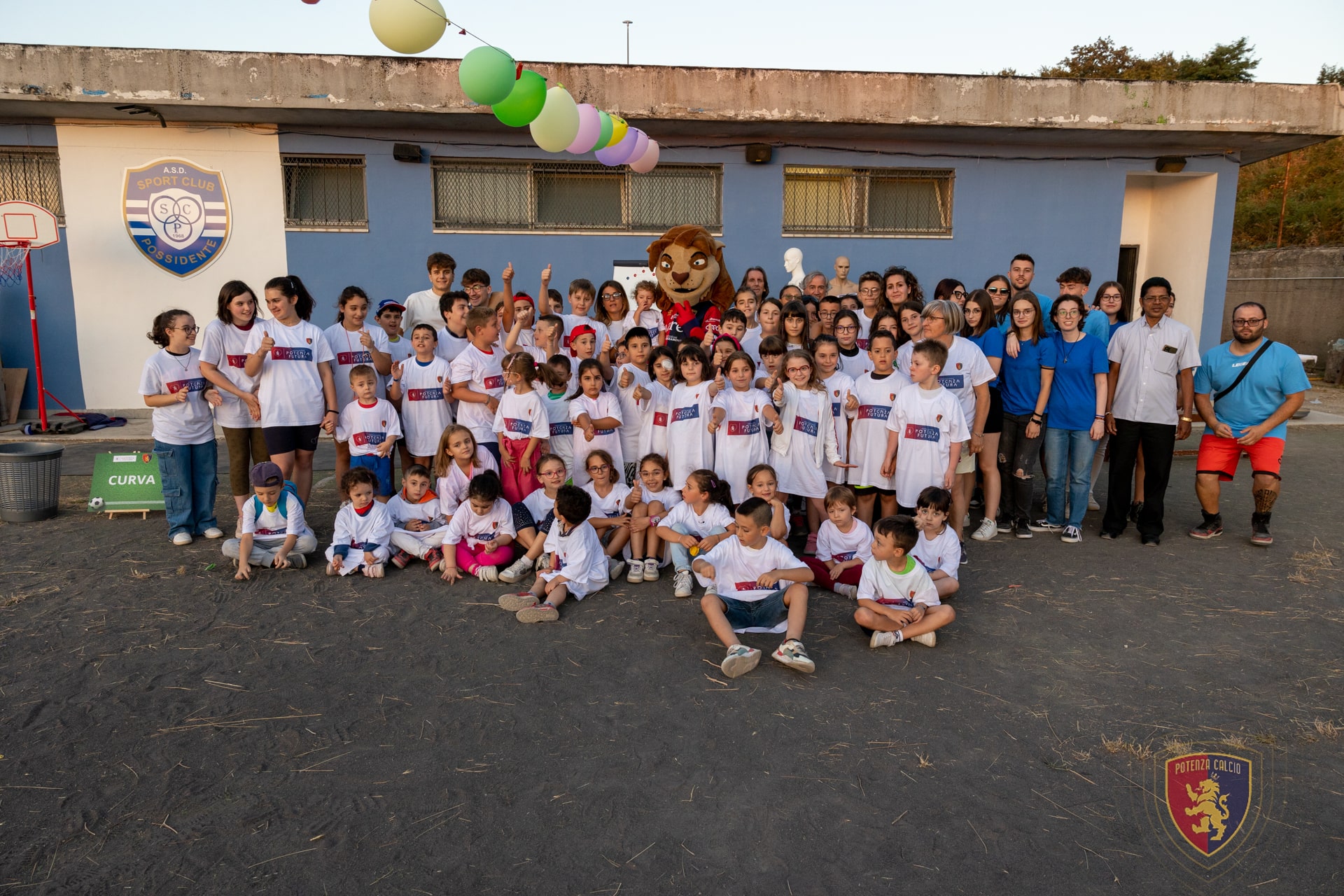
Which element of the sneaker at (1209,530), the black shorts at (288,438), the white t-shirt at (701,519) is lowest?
the sneaker at (1209,530)

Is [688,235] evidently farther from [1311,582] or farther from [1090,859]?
[1090,859]

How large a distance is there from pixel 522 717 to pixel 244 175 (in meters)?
9.09

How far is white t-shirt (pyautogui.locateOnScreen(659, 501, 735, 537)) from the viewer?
189 inches

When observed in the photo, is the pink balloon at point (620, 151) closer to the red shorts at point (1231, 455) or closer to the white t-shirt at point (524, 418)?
the white t-shirt at point (524, 418)

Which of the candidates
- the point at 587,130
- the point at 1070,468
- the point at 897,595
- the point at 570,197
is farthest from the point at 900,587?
the point at 570,197

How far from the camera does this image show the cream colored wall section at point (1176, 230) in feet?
36.6

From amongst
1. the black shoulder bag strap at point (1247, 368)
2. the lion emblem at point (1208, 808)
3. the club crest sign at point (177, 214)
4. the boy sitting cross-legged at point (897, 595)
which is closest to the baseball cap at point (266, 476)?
the boy sitting cross-legged at point (897, 595)

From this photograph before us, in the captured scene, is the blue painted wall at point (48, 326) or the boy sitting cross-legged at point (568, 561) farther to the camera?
the blue painted wall at point (48, 326)

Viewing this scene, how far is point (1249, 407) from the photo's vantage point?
226 inches

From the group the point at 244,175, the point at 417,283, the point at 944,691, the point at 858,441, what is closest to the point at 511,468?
the point at 858,441

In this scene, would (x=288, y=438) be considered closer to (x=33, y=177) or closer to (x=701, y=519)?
(x=701, y=519)

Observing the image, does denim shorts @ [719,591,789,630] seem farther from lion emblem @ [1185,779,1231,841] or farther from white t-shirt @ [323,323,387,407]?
white t-shirt @ [323,323,387,407]

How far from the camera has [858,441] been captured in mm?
5516

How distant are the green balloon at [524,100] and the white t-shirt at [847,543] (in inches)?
138
